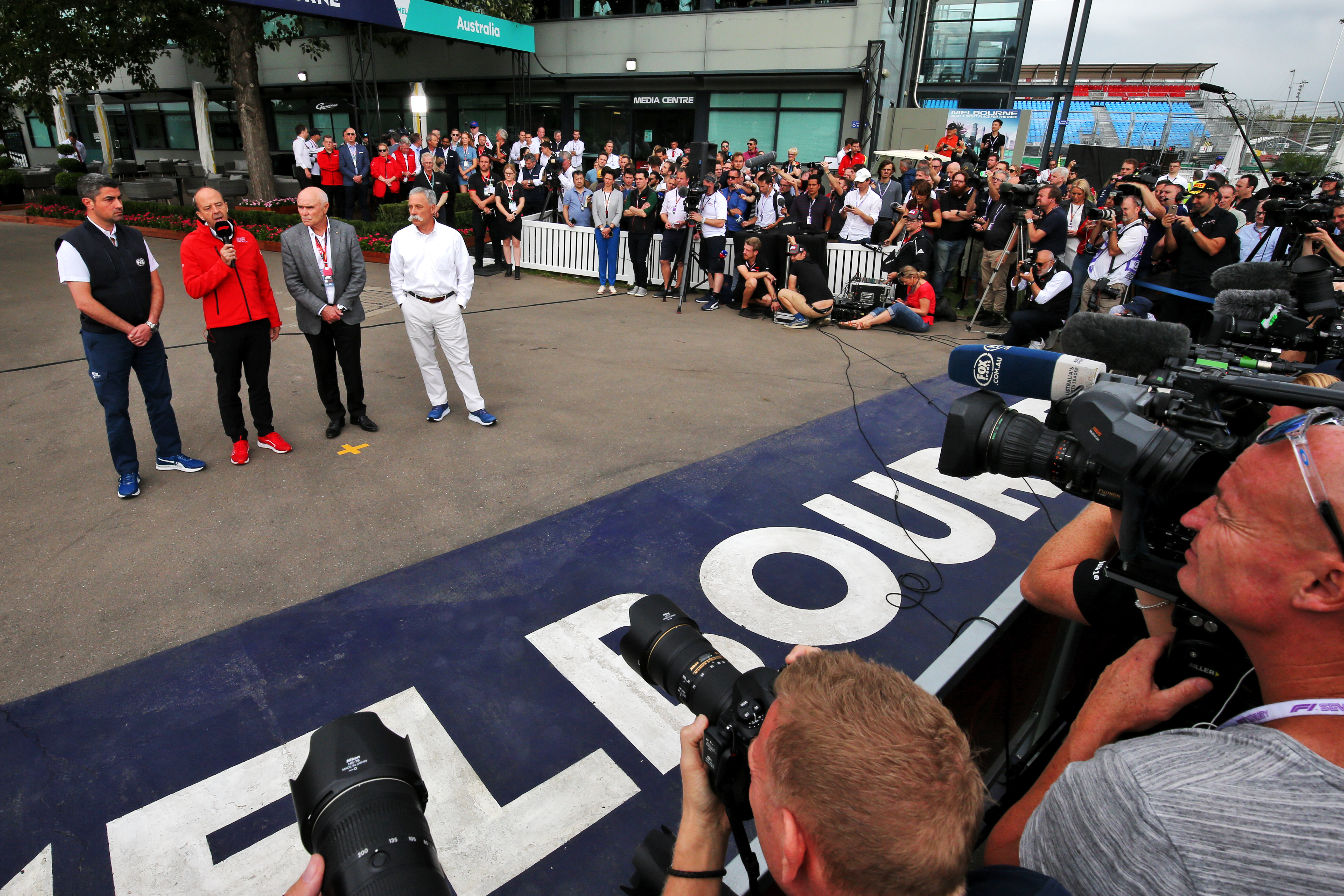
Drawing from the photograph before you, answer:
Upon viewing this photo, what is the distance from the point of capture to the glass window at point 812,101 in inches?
811

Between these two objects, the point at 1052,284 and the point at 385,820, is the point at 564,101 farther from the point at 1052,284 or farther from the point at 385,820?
the point at 385,820

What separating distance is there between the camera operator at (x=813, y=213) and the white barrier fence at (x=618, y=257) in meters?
0.30

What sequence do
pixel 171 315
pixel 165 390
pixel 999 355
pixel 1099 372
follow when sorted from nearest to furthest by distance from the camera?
pixel 1099 372 → pixel 999 355 → pixel 165 390 → pixel 171 315

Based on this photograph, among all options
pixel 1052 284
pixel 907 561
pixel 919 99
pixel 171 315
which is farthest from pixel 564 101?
pixel 907 561

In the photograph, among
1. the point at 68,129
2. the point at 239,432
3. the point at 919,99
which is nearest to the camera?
the point at 239,432

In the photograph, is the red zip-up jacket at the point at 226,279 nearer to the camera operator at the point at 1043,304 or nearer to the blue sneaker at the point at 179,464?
the blue sneaker at the point at 179,464

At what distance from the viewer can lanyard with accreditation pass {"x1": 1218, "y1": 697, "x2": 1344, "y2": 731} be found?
1059 millimetres

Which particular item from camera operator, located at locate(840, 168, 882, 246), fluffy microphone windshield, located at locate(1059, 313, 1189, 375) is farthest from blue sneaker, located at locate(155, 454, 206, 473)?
camera operator, located at locate(840, 168, 882, 246)

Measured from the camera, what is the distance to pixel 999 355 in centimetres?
216

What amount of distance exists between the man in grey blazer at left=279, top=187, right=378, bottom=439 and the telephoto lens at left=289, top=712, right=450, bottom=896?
5062 millimetres

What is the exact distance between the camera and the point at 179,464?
5.40m

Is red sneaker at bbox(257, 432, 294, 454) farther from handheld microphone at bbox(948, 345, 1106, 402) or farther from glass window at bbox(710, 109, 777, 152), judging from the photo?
glass window at bbox(710, 109, 777, 152)

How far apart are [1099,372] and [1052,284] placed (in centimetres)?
763

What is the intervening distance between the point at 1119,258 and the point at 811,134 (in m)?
14.6
